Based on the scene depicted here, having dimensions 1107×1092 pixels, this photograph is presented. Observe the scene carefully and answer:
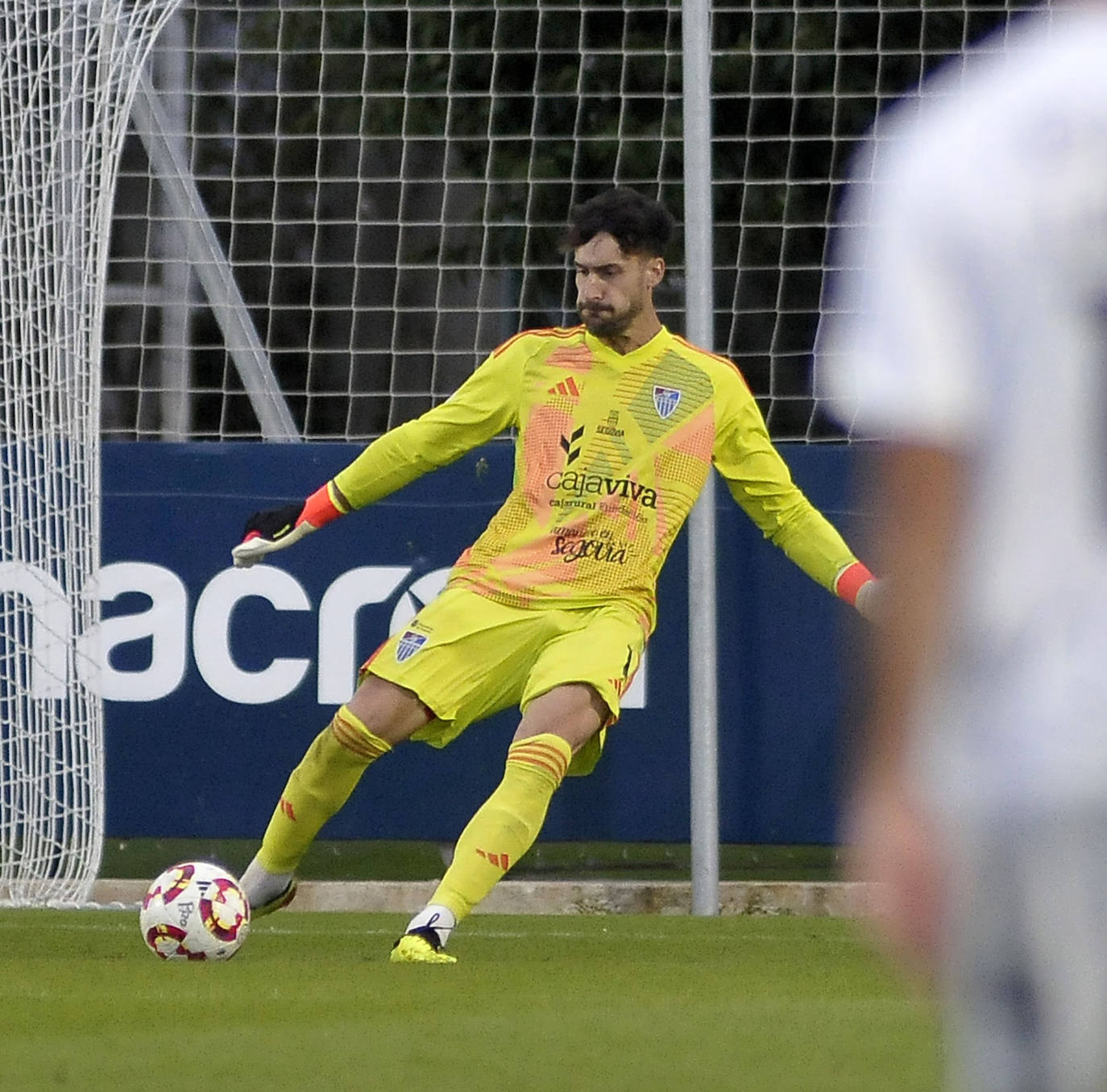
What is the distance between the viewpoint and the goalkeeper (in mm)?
7098

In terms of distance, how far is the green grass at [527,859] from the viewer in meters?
9.27

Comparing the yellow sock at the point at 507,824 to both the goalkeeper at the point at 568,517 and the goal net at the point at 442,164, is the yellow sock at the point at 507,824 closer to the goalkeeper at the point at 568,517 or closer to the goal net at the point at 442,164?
the goalkeeper at the point at 568,517

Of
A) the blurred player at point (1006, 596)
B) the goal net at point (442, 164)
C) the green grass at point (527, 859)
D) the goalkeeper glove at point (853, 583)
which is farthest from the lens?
the goal net at point (442, 164)

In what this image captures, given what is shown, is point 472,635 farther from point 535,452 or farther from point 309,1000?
point 309,1000

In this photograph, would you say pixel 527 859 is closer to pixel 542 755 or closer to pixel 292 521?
pixel 292 521

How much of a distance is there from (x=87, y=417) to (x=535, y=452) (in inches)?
70.6

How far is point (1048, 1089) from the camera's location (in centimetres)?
177

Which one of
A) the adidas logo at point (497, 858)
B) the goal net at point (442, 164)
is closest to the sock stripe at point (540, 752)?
the adidas logo at point (497, 858)

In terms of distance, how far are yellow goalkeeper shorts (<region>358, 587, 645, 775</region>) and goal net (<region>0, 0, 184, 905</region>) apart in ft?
5.74

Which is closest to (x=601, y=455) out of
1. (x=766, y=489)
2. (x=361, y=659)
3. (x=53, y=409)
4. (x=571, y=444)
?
(x=571, y=444)

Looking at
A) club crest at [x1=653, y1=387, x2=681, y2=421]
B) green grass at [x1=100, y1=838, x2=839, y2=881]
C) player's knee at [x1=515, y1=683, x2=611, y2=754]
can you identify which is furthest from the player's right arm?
green grass at [x1=100, y1=838, x2=839, y2=881]

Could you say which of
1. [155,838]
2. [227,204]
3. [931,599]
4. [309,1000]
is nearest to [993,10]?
[227,204]

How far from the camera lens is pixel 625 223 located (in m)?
7.25

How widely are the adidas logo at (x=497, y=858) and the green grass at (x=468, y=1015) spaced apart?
0.85 ft
